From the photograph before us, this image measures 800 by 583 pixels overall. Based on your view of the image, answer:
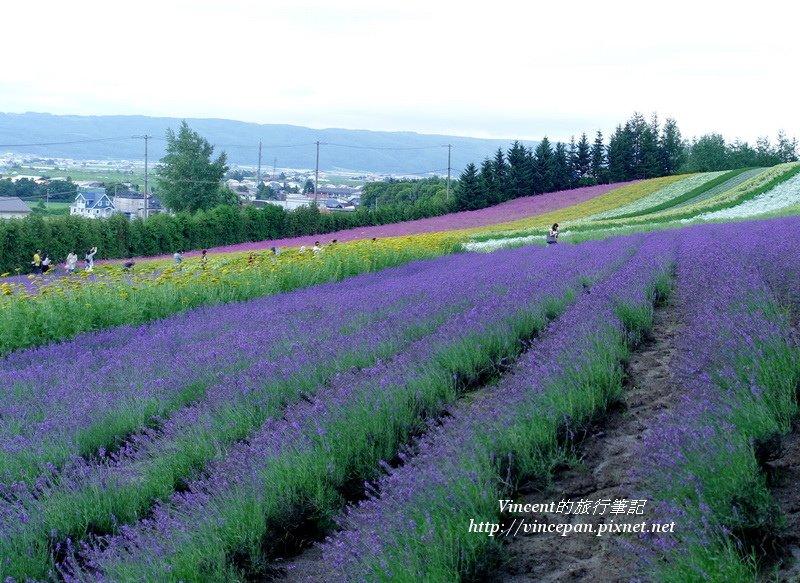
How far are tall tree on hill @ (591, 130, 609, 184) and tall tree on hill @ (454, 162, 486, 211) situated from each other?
14.1m

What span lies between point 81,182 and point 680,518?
637 ft

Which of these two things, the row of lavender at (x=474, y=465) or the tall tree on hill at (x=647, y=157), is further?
the tall tree on hill at (x=647, y=157)

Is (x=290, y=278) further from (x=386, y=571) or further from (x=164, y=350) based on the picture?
(x=386, y=571)

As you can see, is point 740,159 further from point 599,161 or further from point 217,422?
point 217,422

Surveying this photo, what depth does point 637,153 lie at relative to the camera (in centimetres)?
7094

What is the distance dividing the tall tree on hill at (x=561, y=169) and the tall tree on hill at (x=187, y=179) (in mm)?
32508

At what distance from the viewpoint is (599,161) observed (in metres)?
70.6

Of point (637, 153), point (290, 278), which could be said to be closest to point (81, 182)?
point (637, 153)

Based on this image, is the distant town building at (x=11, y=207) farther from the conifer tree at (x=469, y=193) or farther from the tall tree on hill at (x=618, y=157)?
the tall tree on hill at (x=618, y=157)

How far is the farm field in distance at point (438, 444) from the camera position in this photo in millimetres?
2939

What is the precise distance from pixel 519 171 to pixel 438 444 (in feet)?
205

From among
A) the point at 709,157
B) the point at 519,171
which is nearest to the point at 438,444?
the point at 519,171

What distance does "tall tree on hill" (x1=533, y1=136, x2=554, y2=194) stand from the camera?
6562 centimetres

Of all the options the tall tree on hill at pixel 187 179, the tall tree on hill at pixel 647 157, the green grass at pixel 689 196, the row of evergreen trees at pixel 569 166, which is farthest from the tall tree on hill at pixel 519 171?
the tall tree on hill at pixel 187 179
